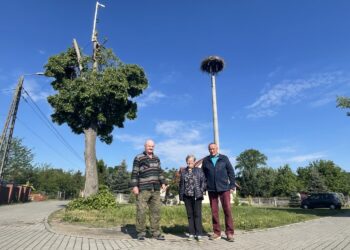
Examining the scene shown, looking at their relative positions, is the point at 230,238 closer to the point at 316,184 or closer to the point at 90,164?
the point at 90,164

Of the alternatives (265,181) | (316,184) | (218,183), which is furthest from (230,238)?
(265,181)

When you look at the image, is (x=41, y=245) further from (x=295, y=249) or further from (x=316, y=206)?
(x=316, y=206)

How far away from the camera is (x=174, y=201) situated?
108 feet

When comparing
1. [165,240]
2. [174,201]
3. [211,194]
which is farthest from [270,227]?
[174,201]

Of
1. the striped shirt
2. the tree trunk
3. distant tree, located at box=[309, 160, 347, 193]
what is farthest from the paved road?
distant tree, located at box=[309, 160, 347, 193]

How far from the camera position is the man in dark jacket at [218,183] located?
7492mm

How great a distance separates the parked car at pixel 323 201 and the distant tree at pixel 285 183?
3099 centimetres

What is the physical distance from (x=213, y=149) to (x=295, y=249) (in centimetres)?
254

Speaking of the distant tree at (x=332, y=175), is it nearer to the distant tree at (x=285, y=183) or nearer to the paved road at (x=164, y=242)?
the distant tree at (x=285, y=183)

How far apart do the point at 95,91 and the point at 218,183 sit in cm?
1330

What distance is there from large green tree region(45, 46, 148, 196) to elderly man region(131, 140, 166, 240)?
12519 mm

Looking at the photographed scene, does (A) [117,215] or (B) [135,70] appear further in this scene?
(B) [135,70]

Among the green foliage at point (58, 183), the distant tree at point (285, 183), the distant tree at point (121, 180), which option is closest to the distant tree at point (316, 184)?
the distant tree at point (285, 183)

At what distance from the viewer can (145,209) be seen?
733 cm
